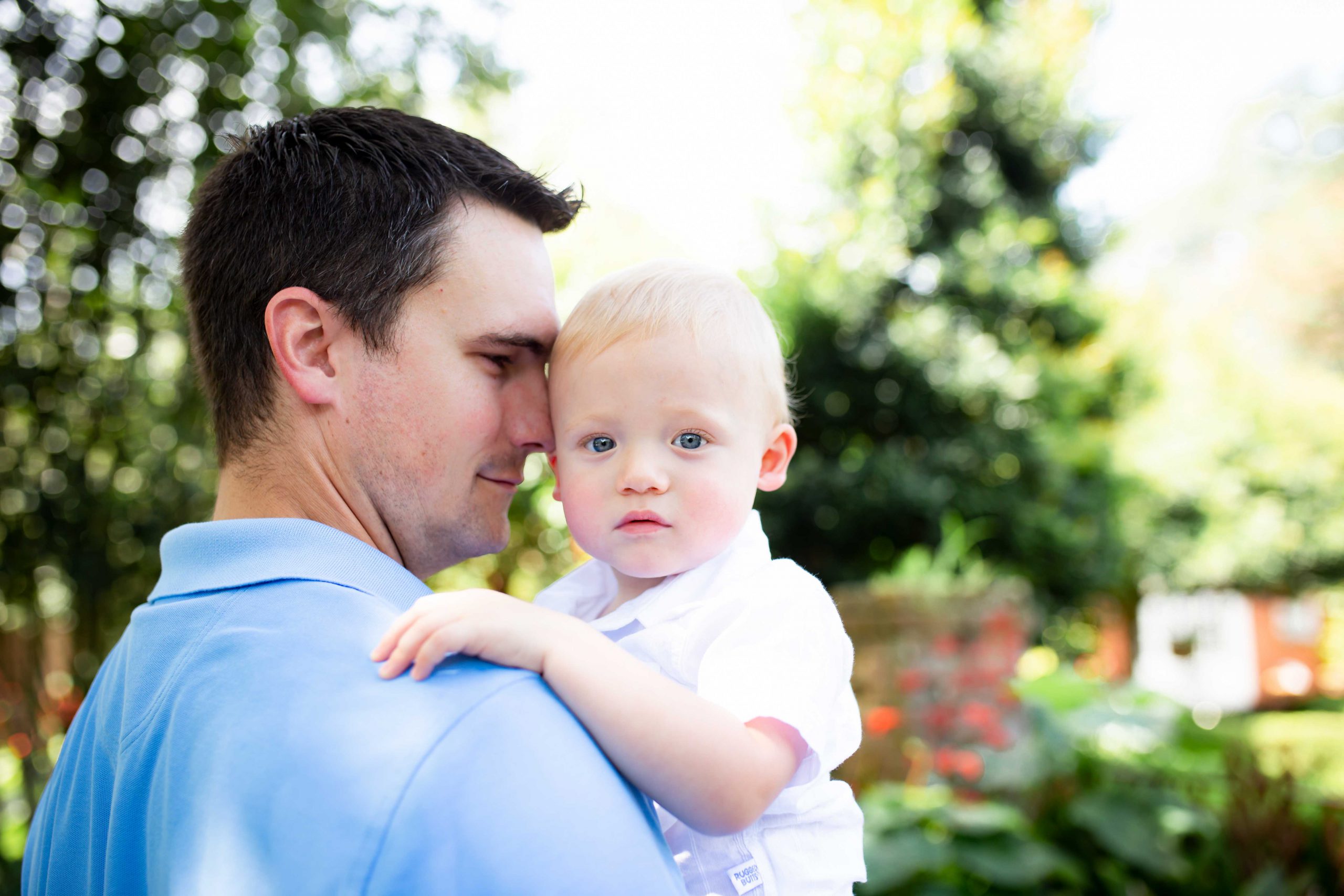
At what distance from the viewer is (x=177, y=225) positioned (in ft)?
14.2

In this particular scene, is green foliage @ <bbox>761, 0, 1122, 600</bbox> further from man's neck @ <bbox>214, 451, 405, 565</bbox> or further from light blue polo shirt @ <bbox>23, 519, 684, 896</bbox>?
light blue polo shirt @ <bbox>23, 519, 684, 896</bbox>

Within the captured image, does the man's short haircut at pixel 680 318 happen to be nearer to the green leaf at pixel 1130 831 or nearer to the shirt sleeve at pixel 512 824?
the shirt sleeve at pixel 512 824

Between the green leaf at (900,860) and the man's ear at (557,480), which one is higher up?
the man's ear at (557,480)

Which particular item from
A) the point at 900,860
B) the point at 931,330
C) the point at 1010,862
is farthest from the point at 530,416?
the point at 931,330

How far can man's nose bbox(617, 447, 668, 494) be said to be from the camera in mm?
1408

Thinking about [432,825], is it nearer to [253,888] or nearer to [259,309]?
[253,888]

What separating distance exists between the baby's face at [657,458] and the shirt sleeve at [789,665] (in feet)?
0.42

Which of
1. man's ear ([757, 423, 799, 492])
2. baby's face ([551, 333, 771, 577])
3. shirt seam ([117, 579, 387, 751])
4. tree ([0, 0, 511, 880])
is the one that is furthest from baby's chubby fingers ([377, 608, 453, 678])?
tree ([0, 0, 511, 880])

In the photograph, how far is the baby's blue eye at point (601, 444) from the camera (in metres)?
1.49

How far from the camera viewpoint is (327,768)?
0.86m

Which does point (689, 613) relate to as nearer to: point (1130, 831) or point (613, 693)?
point (613, 693)

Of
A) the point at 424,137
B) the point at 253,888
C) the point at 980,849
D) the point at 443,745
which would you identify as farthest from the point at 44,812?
the point at 980,849

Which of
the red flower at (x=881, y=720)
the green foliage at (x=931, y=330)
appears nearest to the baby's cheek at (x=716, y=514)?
the red flower at (x=881, y=720)

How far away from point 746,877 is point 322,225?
1.06 meters
